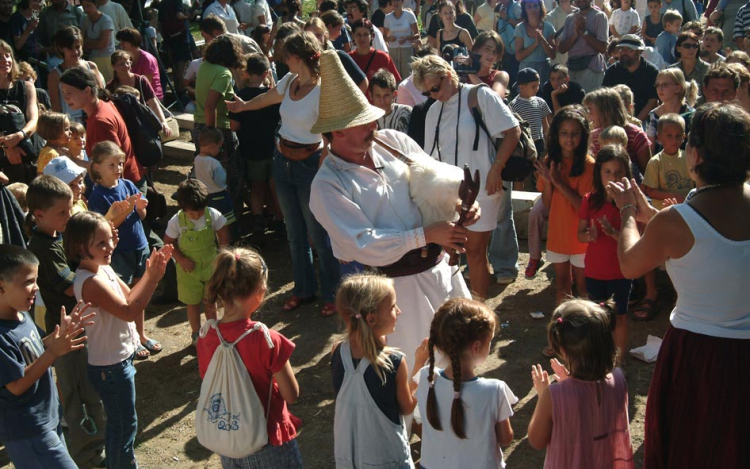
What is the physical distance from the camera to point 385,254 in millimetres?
3824

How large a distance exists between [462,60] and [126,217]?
557cm

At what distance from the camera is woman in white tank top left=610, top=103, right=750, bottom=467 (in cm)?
306

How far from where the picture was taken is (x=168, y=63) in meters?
13.4

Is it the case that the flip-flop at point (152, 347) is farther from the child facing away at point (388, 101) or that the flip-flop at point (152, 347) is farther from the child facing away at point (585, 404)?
the child facing away at point (585, 404)

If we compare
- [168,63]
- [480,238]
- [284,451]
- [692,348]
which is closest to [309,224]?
[480,238]

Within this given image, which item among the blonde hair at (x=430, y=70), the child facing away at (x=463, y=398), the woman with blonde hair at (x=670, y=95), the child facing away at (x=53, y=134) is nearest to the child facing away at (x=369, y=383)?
the child facing away at (x=463, y=398)

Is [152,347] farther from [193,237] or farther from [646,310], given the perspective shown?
[646,310]

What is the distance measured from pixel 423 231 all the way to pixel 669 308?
3064 millimetres

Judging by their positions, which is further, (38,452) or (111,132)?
(111,132)

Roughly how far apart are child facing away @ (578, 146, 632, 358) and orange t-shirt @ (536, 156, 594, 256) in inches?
16.2

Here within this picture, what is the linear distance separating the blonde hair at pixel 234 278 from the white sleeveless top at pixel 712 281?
171 centimetres

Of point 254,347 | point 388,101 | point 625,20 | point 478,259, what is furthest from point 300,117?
point 625,20

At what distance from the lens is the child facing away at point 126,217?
573cm

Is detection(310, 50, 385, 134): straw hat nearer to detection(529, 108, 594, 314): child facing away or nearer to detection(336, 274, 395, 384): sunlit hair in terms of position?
detection(336, 274, 395, 384): sunlit hair
